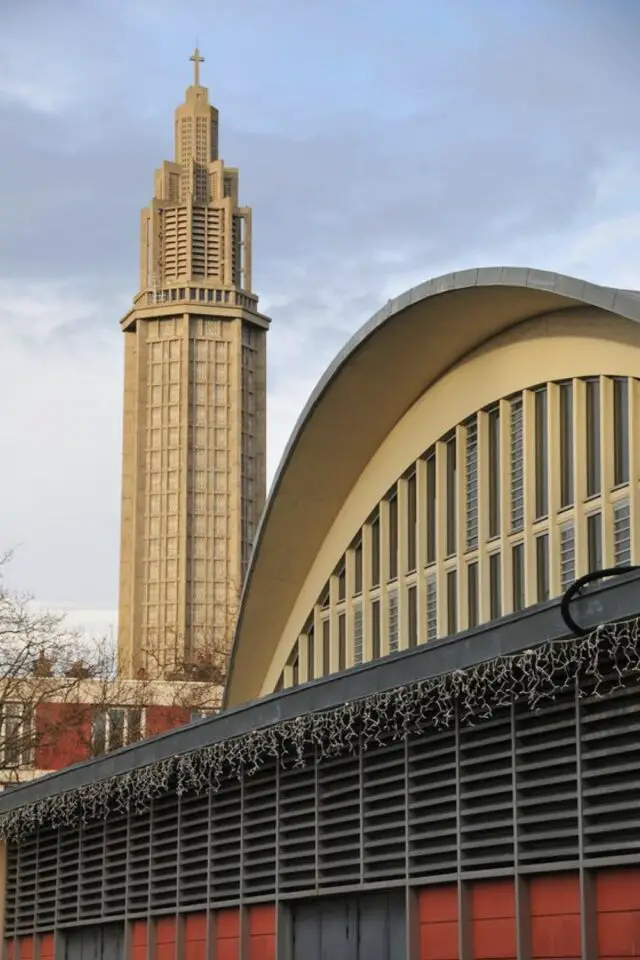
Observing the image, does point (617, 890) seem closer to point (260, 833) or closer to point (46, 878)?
point (260, 833)

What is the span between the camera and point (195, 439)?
159125 mm

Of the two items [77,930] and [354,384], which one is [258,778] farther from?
[354,384]

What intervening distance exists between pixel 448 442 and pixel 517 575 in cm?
392

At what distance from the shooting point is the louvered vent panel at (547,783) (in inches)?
574

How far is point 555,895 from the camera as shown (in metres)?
14.8

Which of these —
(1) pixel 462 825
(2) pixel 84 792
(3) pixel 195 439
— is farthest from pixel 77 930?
(3) pixel 195 439

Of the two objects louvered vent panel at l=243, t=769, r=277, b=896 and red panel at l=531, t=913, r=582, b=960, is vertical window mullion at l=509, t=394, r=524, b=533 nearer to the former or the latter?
louvered vent panel at l=243, t=769, r=277, b=896

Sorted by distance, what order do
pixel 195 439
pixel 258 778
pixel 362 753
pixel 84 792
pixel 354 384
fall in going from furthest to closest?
pixel 195 439 < pixel 354 384 < pixel 84 792 < pixel 258 778 < pixel 362 753

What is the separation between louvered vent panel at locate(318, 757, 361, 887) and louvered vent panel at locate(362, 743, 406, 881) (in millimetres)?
202

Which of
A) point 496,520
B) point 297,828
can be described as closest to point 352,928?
point 297,828

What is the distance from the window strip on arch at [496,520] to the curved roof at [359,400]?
1401 mm

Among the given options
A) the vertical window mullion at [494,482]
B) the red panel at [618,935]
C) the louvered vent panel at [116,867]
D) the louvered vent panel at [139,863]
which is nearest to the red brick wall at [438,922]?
the red panel at [618,935]

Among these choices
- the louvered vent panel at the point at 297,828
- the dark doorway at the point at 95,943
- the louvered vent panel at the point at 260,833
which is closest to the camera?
the louvered vent panel at the point at 297,828

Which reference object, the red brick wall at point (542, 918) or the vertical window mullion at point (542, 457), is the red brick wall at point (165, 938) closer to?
the red brick wall at point (542, 918)
